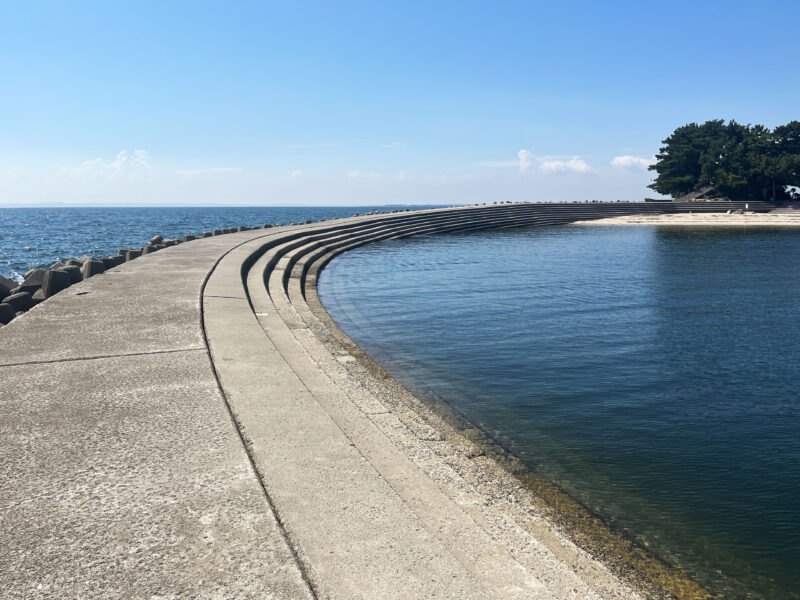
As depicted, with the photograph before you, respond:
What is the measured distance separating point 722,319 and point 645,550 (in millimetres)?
10275

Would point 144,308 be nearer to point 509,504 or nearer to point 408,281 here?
point 509,504

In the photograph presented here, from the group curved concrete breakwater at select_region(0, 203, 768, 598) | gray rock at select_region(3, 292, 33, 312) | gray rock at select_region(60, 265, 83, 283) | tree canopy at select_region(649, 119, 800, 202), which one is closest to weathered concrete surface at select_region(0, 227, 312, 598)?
curved concrete breakwater at select_region(0, 203, 768, 598)

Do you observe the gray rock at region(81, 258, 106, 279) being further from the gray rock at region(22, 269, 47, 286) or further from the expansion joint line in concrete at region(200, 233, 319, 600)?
the expansion joint line in concrete at region(200, 233, 319, 600)

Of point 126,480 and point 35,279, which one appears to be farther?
point 35,279

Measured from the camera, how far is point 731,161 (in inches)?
2788

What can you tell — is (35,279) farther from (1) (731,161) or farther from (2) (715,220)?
(1) (731,161)

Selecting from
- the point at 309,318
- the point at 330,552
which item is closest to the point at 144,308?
the point at 309,318

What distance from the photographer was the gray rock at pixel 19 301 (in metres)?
11.0

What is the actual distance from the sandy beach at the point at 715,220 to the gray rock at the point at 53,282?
53258mm

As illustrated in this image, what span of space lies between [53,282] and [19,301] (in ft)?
2.39

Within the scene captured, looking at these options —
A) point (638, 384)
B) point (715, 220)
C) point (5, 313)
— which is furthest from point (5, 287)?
point (715, 220)

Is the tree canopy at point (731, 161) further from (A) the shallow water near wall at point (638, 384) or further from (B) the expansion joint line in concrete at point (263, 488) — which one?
(B) the expansion joint line in concrete at point (263, 488)

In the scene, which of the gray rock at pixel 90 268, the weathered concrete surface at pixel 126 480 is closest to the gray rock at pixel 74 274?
the gray rock at pixel 90 268

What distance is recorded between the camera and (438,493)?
423 centimetres
